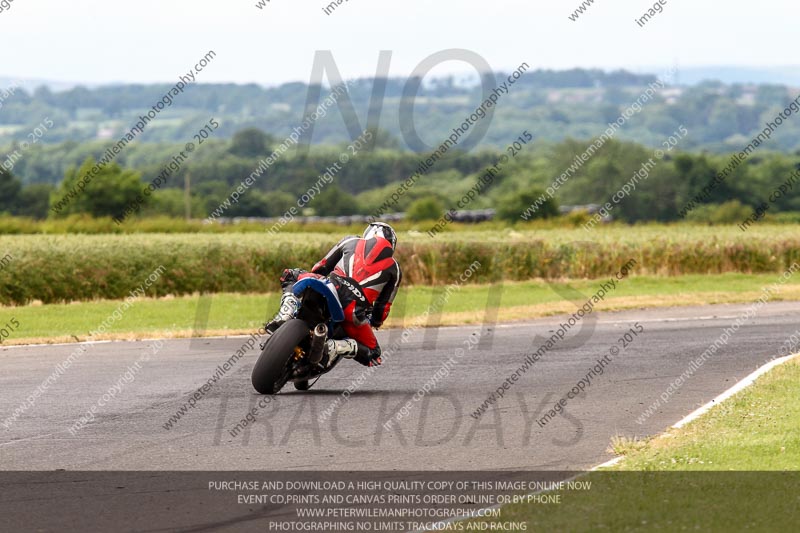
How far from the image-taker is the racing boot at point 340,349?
472 inches

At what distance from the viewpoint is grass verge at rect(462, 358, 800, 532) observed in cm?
688

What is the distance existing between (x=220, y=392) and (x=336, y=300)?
1.70 meters

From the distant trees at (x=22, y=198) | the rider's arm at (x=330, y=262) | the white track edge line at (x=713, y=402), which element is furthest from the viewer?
the distant trees at (x=22, y=198)

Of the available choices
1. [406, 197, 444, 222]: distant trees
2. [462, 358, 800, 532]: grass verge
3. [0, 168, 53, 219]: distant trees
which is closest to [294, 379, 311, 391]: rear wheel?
[462, 358, 800, 532]: grass verge

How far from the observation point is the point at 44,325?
20875mm

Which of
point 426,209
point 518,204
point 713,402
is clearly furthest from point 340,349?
point 426,209

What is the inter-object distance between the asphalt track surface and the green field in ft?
30.9

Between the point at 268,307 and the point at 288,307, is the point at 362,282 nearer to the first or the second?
the point at 288,307

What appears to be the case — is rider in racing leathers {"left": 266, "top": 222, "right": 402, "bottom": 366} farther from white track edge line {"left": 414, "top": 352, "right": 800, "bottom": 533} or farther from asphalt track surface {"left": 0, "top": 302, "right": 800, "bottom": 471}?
white track edge line {"left": 414, "top": 352, "right": 800, "bottom": 533}

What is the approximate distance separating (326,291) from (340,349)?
0.77 meters

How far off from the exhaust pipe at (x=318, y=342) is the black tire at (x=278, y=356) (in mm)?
105

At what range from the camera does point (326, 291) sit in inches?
460

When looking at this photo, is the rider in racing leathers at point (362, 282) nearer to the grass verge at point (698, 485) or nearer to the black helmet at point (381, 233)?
the black helmet at point (381, 233)

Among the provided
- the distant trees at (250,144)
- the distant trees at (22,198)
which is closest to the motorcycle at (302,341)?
the distant trees at (22,198)
